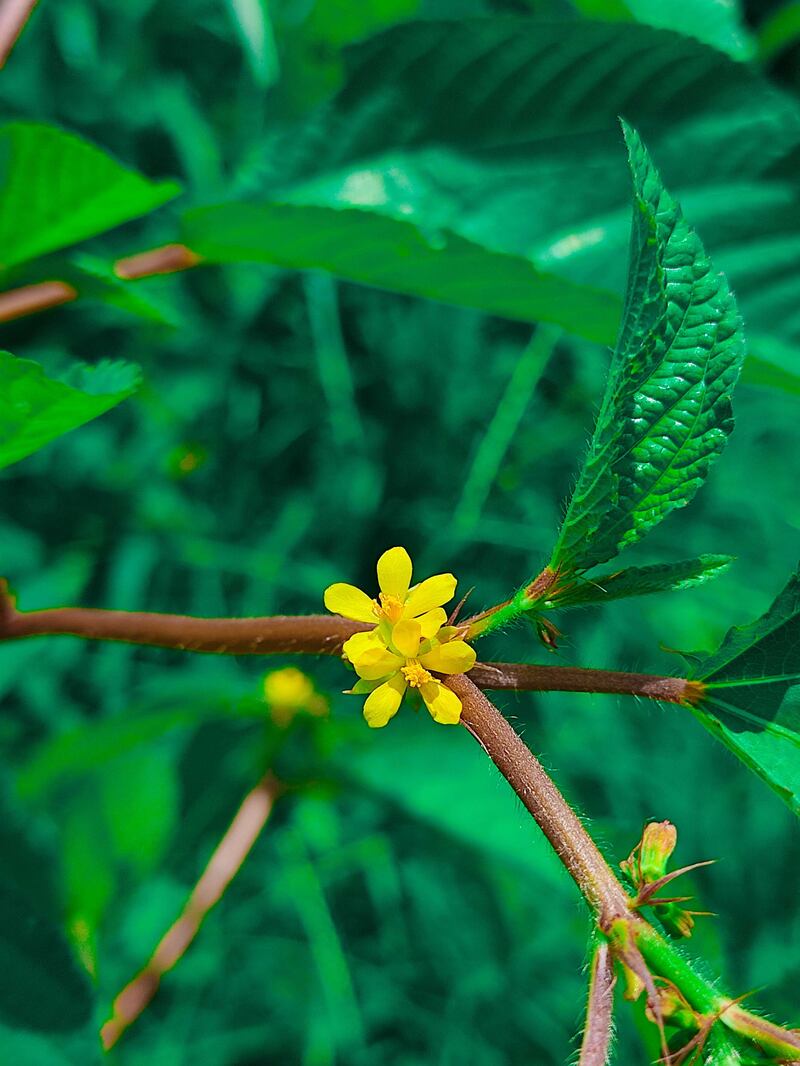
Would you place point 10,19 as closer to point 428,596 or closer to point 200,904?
point 428,596

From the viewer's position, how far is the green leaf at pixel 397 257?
2.73 ft

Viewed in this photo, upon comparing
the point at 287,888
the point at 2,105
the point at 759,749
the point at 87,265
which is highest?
the point at 759,749

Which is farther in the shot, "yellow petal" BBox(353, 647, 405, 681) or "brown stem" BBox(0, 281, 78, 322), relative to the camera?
"brown stem" BBox(0, 281, 78, 322)

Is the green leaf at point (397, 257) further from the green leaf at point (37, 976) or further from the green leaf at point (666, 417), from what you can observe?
the green leaf at point (37, 976)

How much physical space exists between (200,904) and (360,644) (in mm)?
774

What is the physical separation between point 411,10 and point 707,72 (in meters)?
0.35

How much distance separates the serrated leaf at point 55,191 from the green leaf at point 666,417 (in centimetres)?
46

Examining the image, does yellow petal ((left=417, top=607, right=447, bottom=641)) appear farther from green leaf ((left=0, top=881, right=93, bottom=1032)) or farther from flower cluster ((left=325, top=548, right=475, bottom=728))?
green leaf ((left=0, top=881, right=93, bottom=1032))

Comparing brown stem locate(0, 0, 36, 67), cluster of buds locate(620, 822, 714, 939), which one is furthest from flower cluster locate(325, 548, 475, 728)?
brown stem locate(0, 0, 36, 67)

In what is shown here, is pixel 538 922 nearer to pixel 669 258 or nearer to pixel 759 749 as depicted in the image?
pixel 759 749

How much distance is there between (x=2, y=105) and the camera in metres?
1.36

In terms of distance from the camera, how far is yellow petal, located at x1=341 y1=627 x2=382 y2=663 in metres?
0.53

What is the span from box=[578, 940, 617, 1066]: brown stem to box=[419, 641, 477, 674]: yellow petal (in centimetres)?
14

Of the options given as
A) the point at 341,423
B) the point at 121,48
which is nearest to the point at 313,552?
the point at 341,423
